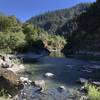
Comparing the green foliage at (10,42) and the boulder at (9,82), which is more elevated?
the green foliage at (10,42)

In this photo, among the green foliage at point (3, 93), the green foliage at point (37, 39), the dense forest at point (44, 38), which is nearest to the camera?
the green foliage at point (3, 93)

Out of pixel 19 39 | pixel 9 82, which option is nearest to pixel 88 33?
pixel 19 39

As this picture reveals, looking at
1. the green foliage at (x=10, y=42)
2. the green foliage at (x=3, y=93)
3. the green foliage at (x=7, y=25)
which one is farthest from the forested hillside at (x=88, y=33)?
the green foliage at (x=3, y=93)

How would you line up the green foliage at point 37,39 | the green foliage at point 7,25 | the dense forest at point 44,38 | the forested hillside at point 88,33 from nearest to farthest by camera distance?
the dense forest at point 44,38
the green foliage at point 7,25
the forested hillside at point 88,33
the green foliage at point 37,39

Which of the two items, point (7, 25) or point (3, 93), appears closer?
point (3, 93)

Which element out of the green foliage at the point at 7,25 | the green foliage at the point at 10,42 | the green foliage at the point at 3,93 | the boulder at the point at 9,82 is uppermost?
the green foliage at the point at 7,25

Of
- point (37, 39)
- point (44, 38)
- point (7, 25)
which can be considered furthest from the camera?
point (44, 38)

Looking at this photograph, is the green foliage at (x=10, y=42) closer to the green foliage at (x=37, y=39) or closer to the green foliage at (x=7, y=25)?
the green foliage at (x=7, y=25)

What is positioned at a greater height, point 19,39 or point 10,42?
point 19,39

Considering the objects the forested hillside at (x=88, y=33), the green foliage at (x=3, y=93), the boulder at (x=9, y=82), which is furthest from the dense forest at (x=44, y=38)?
the green foliage at (x=3, y=93)

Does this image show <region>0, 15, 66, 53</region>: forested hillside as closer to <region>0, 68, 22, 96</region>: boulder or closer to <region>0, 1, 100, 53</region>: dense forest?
<region>0, 1, 100, 53</region>: dense forest

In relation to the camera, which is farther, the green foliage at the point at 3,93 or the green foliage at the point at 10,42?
the green foliage at the point at 10,42

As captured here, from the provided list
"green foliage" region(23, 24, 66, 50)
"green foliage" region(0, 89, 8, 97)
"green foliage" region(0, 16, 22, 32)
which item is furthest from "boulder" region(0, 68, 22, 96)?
"green foliage" region(23, 24, 66, 50)

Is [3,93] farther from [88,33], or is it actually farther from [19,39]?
[88,33]
